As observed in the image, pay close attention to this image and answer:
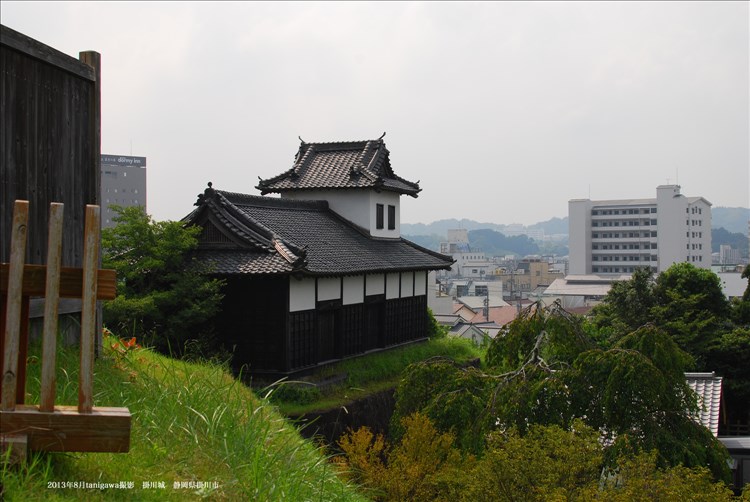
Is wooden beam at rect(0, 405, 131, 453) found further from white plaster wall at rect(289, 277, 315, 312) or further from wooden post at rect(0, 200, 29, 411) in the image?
white plaster wall at rect(289, 277, 315, 312)

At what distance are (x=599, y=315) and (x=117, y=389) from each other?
2584 centimetres

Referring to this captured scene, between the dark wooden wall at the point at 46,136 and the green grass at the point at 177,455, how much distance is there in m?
1.47

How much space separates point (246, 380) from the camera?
18.8 m

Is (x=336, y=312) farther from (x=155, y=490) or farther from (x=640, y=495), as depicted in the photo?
(x=155, y=490)

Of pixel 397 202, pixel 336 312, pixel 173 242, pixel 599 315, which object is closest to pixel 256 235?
pixel 173 242

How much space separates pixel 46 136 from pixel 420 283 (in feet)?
66.0

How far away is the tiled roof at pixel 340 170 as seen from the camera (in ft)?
85.6

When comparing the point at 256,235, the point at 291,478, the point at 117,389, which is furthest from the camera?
the point at 256,235

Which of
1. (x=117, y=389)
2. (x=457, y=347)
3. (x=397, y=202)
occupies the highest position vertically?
(x=397, y=202)

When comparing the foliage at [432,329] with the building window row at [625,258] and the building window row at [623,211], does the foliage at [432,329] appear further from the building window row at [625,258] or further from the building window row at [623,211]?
the building window row at [625,258]

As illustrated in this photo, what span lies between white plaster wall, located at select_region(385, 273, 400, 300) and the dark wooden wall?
53.1 feet

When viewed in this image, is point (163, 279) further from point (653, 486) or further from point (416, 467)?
point (653, 486)

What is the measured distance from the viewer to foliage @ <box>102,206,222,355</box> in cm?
1789

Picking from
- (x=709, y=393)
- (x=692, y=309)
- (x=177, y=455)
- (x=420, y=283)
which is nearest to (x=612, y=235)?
(x=692, y=309)
